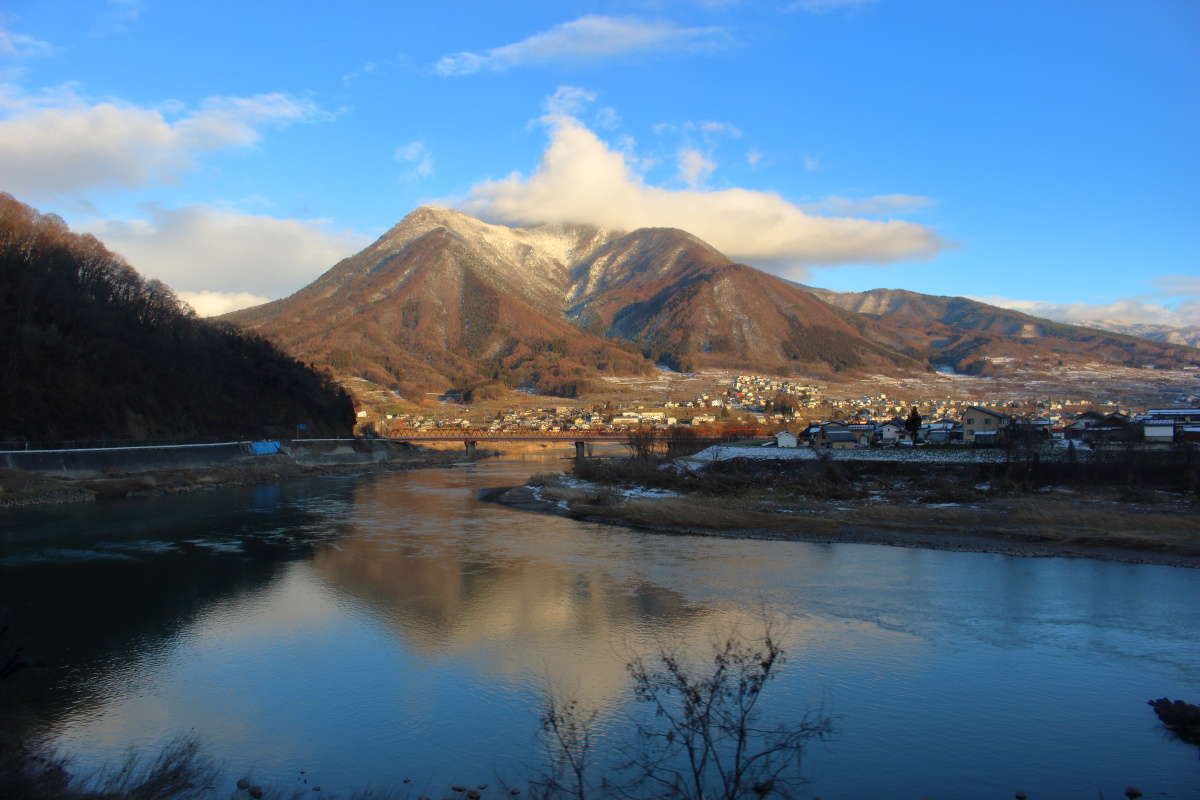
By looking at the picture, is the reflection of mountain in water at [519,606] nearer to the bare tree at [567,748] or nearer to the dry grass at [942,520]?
the bare tree at [567,748]

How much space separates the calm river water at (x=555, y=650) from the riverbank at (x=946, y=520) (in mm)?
1891

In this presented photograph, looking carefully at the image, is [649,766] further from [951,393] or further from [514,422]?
[951,393]

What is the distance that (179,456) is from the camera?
132ft

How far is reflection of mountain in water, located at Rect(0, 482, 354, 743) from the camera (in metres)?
10.4

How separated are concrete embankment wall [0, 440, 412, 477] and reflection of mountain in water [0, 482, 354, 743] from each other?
17.1ft

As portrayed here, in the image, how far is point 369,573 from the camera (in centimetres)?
1775

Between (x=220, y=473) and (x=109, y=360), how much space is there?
11.2 meters

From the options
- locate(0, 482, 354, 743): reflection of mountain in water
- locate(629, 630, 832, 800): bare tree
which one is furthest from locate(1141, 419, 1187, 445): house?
locate(0, 482, 354, 743): reflection of mountain in water

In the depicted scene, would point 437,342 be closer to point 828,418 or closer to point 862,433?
point 828,418

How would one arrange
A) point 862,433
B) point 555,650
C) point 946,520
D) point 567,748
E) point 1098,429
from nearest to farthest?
point 567,748, point 555,650, point 946,520, point 1098,429, point 862,433

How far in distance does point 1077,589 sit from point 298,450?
4850cm

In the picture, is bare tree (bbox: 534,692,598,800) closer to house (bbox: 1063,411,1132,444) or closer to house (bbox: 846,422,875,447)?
house (bbox: 1063,411,1132,444)

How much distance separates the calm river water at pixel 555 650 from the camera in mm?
8172

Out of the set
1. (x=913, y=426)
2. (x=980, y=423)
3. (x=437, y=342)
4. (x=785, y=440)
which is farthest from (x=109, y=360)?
(x=437, y=342)
